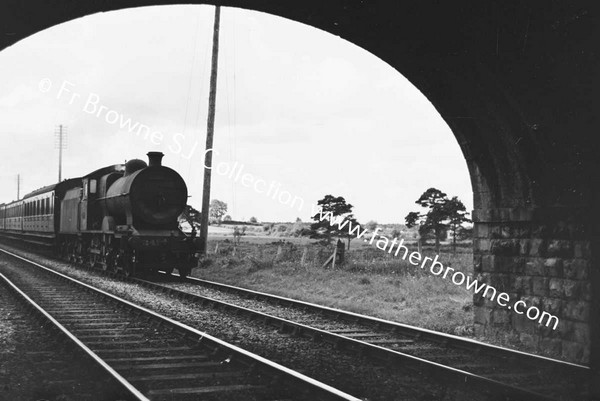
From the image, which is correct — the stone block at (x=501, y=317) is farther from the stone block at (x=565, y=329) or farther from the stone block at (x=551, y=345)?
the stone block at (x=565, y=329)

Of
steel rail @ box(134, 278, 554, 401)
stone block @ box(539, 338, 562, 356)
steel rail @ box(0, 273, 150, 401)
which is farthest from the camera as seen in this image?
stone block @ box(539, 338, 562, 356)

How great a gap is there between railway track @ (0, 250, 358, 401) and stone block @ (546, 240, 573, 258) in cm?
381

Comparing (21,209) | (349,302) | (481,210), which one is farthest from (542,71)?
(21,209)

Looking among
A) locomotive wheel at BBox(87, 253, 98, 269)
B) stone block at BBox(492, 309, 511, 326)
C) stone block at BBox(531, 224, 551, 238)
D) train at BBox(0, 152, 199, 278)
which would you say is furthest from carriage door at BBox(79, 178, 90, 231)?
stone block at BBox(531, 224, 551, 238)

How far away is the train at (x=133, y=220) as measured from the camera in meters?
17.0

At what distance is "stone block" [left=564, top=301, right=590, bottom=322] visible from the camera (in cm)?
713

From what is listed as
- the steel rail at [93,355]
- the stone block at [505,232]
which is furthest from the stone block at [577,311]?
the steel rail at [93,355]

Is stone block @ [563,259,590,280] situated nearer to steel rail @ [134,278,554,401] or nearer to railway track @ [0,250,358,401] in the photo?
steel rail @ [134,278,554,401]

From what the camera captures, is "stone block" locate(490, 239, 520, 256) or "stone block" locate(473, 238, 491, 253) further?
"stone block" locate(473, 238, 491, 253)

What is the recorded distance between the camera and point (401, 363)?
677 cm

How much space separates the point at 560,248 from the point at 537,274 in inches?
21.7

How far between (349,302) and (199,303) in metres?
3.07

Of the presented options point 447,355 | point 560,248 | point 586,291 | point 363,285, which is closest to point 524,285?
point 560,248

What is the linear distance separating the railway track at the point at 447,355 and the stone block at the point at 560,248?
1.39 metres
